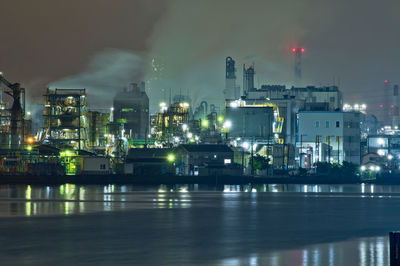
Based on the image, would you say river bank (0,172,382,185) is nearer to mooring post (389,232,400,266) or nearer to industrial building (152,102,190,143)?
industrial building (152,102,190,143)

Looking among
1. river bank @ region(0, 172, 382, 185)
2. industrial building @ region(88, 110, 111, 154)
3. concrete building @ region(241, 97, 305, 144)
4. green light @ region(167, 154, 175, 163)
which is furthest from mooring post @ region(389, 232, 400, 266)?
concrete building @ region(241, 97, 305, 144)

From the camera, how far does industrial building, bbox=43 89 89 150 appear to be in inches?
3401

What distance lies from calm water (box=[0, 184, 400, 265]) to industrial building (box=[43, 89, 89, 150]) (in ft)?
129

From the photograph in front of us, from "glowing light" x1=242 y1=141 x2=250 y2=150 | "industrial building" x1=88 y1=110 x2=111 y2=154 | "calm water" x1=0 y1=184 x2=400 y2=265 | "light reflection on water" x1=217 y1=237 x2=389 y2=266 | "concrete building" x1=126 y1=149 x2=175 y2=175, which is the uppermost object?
"industrial building" x1=88 y1=110 x2=111 y2=154

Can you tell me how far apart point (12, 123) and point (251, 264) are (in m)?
67.1

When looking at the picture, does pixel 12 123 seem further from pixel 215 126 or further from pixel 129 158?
pixel 215 126

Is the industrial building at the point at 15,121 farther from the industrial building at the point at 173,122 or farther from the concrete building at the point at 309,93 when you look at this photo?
the concrete building at the point at 309,93

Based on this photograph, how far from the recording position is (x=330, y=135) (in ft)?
330

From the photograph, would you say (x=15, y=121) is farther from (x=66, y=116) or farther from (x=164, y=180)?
(x=164, y=180)

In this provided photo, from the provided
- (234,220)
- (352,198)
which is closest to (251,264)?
(234,220)

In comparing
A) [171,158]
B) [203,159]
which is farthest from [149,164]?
[203,159]

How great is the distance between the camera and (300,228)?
104ft

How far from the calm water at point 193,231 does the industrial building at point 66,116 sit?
3944 centimetres

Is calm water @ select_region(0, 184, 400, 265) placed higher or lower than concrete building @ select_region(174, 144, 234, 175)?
lower
